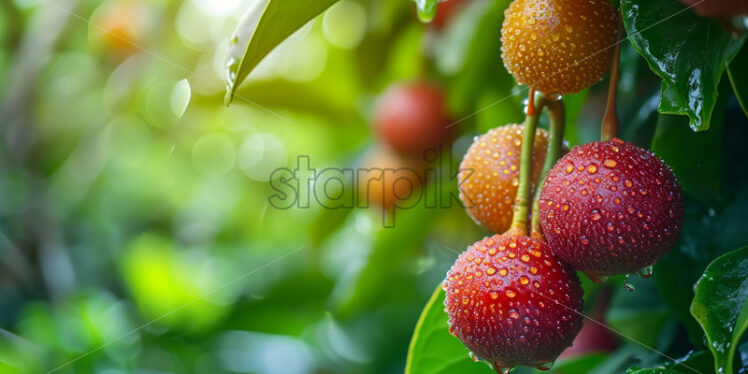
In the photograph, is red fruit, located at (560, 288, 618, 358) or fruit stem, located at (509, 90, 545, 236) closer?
fruit stem, located at (509, 90, 545, 236)

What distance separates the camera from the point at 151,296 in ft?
4.22

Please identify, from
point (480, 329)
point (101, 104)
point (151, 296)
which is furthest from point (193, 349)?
point (480, 329)

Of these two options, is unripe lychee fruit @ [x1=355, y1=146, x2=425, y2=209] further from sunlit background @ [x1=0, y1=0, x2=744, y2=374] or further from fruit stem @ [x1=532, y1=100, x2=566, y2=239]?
fruit stem @ [x1=532, y1=100, x2=566, y2=239]

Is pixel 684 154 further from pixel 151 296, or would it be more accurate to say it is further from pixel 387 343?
pixel 151 296

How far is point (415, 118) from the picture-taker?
1.06 metres

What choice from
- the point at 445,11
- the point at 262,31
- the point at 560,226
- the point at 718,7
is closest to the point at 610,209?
the point at 560,226

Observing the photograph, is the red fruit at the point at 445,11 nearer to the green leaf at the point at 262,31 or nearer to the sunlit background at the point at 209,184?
the sunlit background at the point at 209,184

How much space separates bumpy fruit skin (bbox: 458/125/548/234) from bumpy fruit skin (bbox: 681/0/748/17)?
0.14 metres

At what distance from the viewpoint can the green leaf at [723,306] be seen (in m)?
0.41

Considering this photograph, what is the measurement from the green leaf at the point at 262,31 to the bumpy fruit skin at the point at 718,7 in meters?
0.26

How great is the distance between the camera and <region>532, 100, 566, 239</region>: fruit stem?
466 mm

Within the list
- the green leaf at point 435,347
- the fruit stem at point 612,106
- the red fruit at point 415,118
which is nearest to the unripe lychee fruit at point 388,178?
the red fruit at point 415,118

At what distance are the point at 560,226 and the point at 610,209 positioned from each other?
1.3 inches

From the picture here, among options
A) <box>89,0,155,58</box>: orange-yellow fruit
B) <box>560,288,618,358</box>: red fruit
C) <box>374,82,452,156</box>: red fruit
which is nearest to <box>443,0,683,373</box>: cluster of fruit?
<box>560,288,618,358</box>: red fruit
